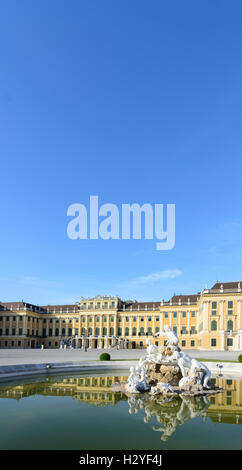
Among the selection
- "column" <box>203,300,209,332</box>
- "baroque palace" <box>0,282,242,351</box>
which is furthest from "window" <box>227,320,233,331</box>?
"baroque palace" <box>0,282,242,351</box>

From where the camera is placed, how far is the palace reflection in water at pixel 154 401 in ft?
34.8

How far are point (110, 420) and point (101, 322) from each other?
75830 mm

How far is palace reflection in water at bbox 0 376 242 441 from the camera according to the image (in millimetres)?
10613

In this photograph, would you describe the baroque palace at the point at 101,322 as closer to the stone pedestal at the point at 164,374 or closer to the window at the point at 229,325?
the window at the point at 229,325

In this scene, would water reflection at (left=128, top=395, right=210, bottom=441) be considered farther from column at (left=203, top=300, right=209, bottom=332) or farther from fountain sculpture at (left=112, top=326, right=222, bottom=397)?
column at (left=203, top=300, right=209, bottom=332)

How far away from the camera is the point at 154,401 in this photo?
13.0m

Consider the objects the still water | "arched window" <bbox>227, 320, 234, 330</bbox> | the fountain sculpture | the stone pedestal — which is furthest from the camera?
"arched window" <bbox>227, 320, 234, 330</bbox>

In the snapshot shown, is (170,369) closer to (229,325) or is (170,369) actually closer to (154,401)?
(154,401)

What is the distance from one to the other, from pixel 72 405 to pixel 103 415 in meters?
1.82

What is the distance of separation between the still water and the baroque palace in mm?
55683

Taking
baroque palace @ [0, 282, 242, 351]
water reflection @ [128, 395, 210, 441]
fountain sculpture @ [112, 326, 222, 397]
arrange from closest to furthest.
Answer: water reflection @ [128, 395, 210, 441], fountain sculpture @ [112, 326, 222, 397], baroque palace @ [0, 282, 242, 351]

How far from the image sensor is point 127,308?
3371 inches

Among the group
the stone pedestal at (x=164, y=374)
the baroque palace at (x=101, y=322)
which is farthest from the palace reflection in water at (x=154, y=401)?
the baroque palace at (x=101, y=322)
